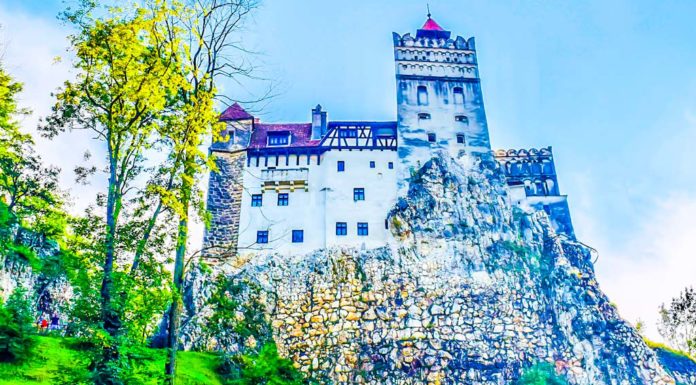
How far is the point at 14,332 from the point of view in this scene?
1590 cm

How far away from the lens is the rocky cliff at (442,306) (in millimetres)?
30734

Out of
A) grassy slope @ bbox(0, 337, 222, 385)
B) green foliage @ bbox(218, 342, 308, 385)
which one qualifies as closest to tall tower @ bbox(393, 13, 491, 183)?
green foliage @ bbox(218, 342, 308, 385)

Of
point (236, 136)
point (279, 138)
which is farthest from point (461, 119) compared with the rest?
point (236, 136)

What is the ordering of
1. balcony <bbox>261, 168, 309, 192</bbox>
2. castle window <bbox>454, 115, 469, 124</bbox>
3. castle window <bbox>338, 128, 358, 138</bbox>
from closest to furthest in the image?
balcony <bbox>261, 168, 309, 192</bbox> → castle window <bbox>338, 128, 358, 138</bbox> → castle window <bbox>454, 115, 469, 124</bbox>

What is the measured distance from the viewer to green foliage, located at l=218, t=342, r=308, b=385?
24172mm

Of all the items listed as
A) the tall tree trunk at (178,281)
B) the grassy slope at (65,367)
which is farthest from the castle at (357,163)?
the tall tree trunk at (178,281)

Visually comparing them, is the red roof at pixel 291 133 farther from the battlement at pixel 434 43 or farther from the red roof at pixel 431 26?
the red roof at pixel 431 26

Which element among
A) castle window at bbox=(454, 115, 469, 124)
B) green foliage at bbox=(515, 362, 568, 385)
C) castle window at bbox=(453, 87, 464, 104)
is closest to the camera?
green foliage at bbox=(515, 362, 568, 385)

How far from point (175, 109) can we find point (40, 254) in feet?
66.2

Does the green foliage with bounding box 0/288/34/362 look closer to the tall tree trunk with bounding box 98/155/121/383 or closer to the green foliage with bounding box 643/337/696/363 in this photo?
the tall tree trunk with bounding box 98/155/121/383

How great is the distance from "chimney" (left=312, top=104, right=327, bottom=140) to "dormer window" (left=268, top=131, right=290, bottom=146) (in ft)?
6.34

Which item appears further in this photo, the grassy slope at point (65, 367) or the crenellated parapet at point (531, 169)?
the crenellated parapet at point (531, 169)

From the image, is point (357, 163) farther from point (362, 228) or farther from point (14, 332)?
point (14, 332)

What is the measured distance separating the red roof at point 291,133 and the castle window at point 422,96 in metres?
8.31
